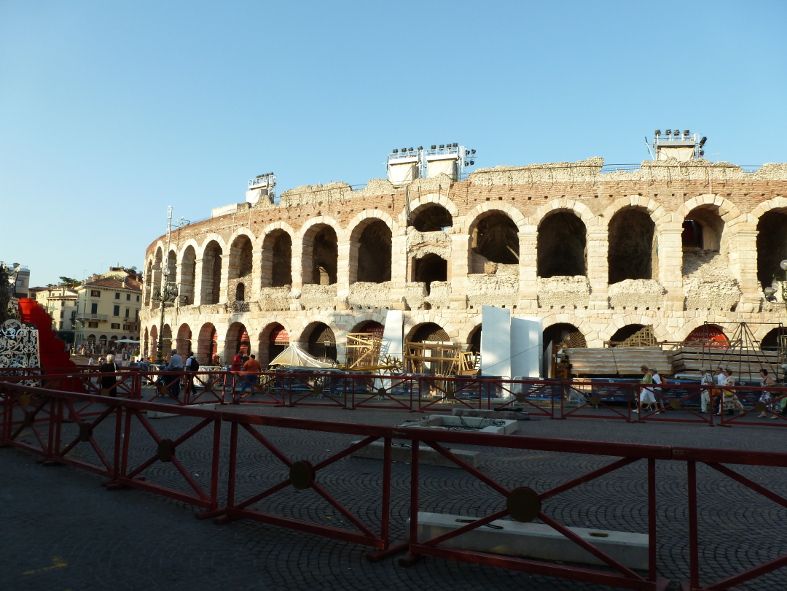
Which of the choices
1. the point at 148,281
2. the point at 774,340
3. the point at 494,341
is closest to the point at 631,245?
the point at 774,340

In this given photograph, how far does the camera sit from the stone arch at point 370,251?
2373cm

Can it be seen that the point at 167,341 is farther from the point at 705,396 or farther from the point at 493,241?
the point at 705,396

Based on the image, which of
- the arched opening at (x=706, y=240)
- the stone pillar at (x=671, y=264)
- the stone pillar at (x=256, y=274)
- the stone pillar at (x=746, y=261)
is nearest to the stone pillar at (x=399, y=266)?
the stone pillar at (x=256, y=274)

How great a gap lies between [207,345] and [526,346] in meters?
17.8

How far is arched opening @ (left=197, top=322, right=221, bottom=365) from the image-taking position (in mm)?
27984

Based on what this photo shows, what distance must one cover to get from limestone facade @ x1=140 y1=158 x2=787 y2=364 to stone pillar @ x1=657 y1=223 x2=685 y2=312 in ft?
0.14

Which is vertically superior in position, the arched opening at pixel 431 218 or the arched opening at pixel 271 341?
the arched opening at pixel 431 218

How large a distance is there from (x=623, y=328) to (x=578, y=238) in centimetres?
510

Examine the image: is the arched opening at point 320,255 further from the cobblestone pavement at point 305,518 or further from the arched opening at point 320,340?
the cobblestone pavement at point 305,518

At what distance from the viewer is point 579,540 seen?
3059mm

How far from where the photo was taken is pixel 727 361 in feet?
52.5

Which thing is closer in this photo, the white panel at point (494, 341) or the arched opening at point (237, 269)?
the white panel at point (494, 341)

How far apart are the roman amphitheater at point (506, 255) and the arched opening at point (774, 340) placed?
0.21m

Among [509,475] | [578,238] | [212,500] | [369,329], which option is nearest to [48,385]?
[212,500]
